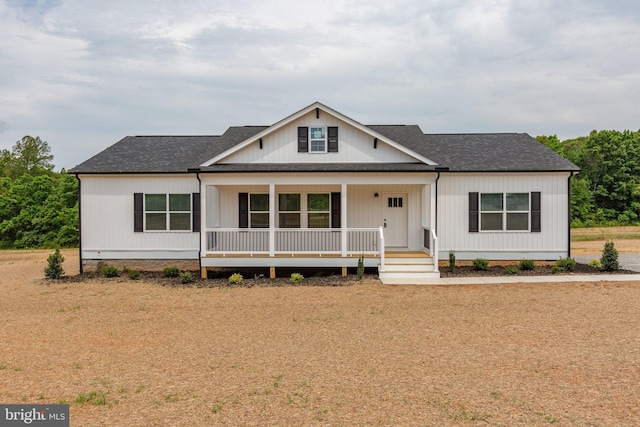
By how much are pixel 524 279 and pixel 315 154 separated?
25.9 feet

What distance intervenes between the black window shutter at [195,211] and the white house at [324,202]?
0.04 m

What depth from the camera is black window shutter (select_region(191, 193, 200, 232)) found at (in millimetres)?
16859

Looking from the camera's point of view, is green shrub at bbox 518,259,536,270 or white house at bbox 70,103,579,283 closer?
white house at bbox 70,103,579,283

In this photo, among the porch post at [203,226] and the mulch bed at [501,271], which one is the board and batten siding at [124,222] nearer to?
the porch post at [203,226]

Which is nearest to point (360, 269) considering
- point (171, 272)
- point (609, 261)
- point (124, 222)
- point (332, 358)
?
point (171, 272)

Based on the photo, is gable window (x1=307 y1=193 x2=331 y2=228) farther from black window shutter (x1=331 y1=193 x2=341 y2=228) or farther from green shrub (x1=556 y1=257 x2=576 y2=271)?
green shrub (x1=556 y1=257 x2=576 y2=271)

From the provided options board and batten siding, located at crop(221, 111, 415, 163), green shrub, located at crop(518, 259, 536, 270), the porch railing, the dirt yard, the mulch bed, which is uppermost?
board and batten siding, located at crop(221, 111, 415, 163)

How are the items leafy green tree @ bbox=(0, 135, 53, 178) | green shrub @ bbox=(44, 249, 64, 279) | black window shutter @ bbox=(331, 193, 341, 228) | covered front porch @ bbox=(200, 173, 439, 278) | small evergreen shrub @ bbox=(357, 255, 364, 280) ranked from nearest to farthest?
1. small evergreen shrub @ bbox=(357, 255, 364, 280)
2. covered front porch @ bbox=(200, 173, 439, 278)
3. green shrub @ bbox=(44, 249, 64, 279)
4. black window shutter @ bbox=(331, 193, 341, 228)
5. leafy green tree @ bbox=(0, 135, 53, 178)

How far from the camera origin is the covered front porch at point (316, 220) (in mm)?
15422

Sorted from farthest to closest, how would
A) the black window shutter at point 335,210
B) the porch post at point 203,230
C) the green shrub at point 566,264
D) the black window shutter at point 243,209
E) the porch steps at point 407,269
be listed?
1. the black window shutter at point 243,209
2. the black window shutter at point 335,210
3. the green shrub at point 566,264
4. the porch post at point 203,230
5. the porch steps at point 407,269

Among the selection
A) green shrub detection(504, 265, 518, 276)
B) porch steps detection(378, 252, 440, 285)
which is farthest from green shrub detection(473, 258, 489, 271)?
porch steps detection(378, 252, 440, 285)

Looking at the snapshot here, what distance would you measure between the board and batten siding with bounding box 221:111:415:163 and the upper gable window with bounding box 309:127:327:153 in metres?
0.16

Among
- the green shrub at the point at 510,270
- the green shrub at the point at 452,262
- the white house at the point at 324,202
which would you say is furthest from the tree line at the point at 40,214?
the green shrub at the point at 510,270

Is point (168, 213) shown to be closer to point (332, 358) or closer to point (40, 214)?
point (332, 358)
